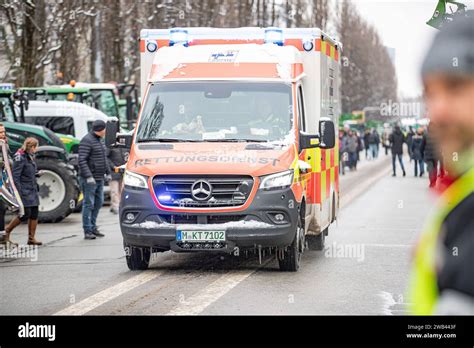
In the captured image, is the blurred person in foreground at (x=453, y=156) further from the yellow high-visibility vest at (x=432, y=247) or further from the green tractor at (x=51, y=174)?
the green tractor at (x=51, y=174)

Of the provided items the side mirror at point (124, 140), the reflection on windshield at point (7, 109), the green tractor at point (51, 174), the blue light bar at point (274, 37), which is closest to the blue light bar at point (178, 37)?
the blue light bar at point (274, 37)

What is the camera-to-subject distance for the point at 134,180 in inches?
429

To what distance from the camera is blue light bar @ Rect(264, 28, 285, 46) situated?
12.0 meters

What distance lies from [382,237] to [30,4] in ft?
54.1

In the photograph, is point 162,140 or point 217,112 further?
point 217,112

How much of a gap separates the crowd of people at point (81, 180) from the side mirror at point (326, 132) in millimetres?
4389

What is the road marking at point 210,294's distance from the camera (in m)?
8.36

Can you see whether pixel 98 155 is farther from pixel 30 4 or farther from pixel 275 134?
pixel 30 4

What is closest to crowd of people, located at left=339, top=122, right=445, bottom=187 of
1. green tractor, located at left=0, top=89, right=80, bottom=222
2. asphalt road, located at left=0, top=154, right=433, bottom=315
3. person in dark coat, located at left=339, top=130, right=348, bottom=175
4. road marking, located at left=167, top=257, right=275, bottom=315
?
person in dark coat, located at left=339, top=130, right=348, bottom=175

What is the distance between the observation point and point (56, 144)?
2006 centimetres

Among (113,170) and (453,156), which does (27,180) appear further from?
(453,156)

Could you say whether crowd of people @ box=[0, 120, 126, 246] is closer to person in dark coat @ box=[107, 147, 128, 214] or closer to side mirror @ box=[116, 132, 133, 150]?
side mirror @ box=[116, 132, 133, 150]

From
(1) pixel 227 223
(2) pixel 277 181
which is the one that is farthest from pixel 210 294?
(2) pixel 277 181

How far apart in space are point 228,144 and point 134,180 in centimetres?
107
